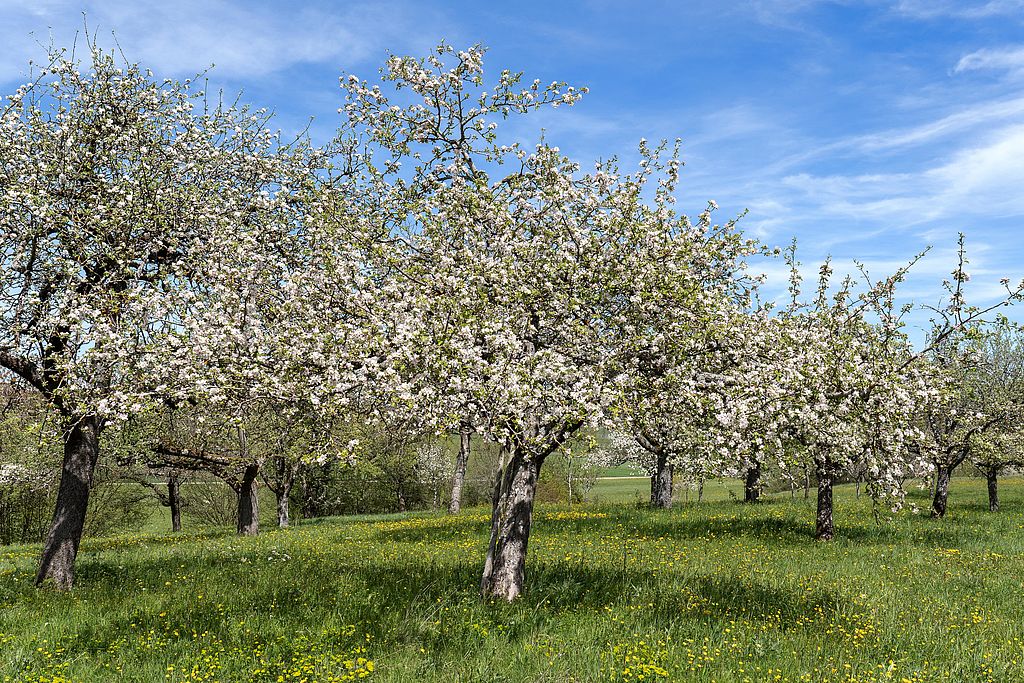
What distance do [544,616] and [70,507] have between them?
11061 mm

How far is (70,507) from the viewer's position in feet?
47.0

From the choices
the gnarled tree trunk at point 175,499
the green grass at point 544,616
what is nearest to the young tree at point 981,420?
the green grass at point 544,616

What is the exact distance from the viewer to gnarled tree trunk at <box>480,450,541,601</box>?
11.5 meters

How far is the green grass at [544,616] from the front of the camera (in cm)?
863

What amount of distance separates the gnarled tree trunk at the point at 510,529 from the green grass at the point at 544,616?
1.40 ft

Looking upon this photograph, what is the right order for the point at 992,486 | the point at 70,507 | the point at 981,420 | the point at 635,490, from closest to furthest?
1. the point at 70,507
2. the point at 981,420
3. the point at 992,486
4. the point at 635,490

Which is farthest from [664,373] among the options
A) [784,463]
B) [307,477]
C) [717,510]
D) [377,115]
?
[307,477]

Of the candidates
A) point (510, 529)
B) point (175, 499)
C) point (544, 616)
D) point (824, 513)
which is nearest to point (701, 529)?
point (824, 513)

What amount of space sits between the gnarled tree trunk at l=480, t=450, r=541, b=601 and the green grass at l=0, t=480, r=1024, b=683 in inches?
16.8

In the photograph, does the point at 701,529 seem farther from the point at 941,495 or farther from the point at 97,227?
the point at 97,227

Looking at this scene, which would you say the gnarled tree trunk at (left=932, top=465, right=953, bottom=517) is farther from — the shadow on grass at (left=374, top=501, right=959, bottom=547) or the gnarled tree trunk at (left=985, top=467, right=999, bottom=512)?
the gnarled tree trunk at (left=985, top=467, right=999, bottom=512)

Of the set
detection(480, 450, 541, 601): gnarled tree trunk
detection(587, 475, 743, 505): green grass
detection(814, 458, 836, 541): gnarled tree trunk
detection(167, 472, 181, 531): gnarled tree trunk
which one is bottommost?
detection(587, 475, 743, 505): green grass

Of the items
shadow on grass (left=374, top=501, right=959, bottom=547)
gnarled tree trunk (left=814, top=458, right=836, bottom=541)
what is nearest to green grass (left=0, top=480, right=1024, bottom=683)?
gnarled tree trunk (left=814, top=458, right=836, bottom=541)

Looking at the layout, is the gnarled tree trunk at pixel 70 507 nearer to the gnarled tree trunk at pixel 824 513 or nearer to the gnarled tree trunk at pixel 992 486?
the gnarled tree trunk at pixel 824 513
